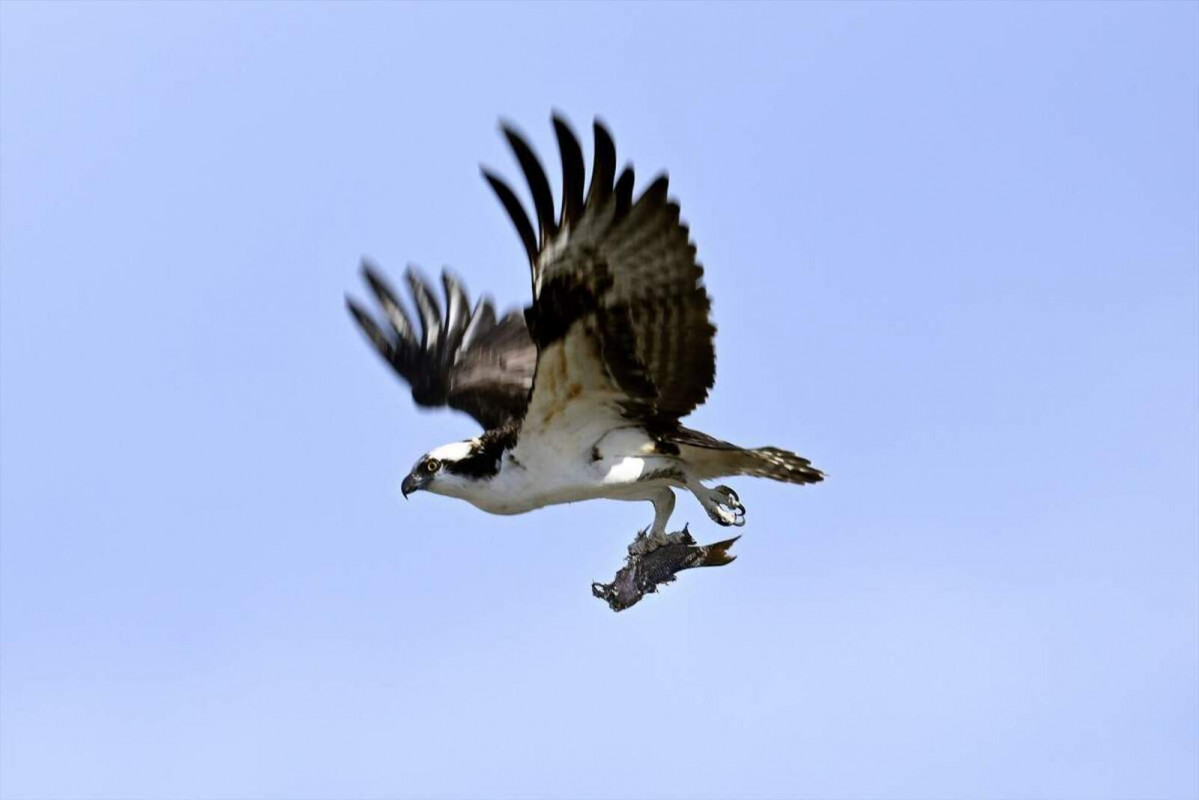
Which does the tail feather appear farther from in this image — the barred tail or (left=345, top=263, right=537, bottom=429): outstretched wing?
(left=345, top=263, right=537, bottom=429): outstretched wing

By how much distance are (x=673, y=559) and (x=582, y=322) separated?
223 cm

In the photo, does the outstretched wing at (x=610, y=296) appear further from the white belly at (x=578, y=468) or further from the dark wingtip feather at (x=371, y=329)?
the dark wingtip feather at (x=371, y=329)

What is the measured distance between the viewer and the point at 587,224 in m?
13.3

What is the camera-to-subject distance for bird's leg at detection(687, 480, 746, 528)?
Answer: 15398mm

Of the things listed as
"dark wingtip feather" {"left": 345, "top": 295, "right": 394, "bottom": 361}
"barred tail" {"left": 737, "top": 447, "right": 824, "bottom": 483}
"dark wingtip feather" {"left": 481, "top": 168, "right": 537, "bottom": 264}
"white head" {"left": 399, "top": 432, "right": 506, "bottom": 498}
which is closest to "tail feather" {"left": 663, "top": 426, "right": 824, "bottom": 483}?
"barred tail" {"left": 737, "top": 447, "right": 824, "bottom": 483}

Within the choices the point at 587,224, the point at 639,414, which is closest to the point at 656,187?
the point at 587,224

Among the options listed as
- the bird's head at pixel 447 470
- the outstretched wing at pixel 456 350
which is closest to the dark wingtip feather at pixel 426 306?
the outstretched wing at pixel 456 350

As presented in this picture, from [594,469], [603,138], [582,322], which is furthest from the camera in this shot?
[594,469]

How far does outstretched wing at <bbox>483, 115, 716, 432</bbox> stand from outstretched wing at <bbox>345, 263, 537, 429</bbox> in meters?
2.49

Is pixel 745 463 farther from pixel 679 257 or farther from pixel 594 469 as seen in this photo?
pixel 679 257

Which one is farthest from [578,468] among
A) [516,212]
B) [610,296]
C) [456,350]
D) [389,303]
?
[389,303]

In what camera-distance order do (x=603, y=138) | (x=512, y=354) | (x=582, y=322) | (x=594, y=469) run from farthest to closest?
(x=512, y=354) < (x=594, y=469) < (x=582, y=322) < (x=603, y=138)

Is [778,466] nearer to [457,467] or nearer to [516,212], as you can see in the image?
[457,467]

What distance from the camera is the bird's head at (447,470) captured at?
15.1 meters
